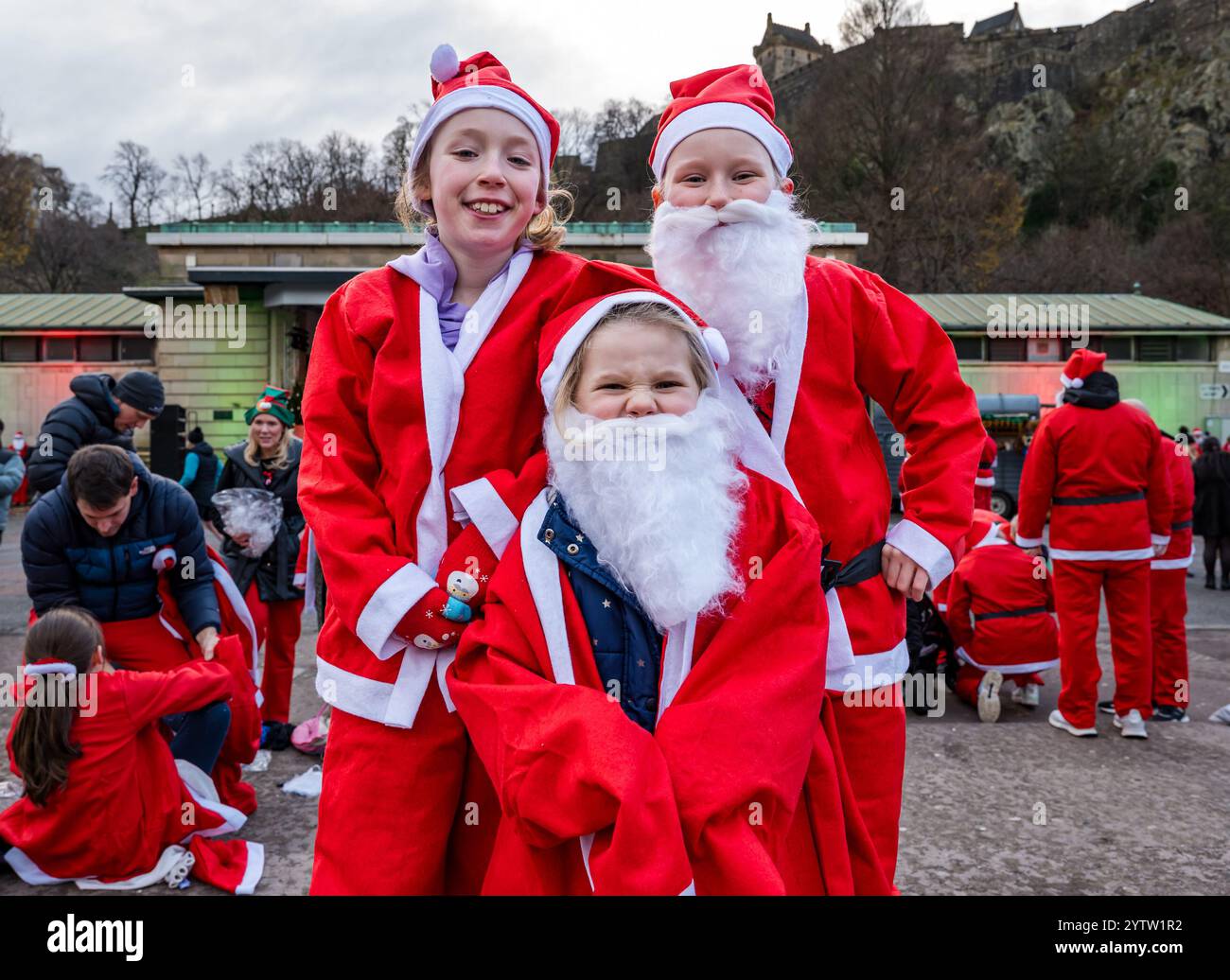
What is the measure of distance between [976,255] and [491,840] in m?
37.9

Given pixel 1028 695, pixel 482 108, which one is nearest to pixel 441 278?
pixel 482 108

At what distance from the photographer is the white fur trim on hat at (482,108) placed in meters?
2.20

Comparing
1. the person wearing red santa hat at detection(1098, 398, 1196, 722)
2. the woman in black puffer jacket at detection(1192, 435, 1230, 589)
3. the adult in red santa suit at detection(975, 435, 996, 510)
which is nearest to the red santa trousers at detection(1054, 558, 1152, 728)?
the person wearing red santa hat at detection(1098, 398, 1196, 722)

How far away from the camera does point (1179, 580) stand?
583 cm

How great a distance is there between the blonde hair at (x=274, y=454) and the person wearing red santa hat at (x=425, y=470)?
3500 millimetres

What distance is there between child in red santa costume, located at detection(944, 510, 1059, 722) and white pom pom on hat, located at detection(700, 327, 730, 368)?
4.07 meters

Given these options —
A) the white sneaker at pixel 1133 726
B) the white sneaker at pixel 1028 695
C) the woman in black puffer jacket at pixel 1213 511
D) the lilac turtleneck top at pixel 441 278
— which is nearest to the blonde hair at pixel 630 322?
the lilac turtleneck top at pixel 441 278

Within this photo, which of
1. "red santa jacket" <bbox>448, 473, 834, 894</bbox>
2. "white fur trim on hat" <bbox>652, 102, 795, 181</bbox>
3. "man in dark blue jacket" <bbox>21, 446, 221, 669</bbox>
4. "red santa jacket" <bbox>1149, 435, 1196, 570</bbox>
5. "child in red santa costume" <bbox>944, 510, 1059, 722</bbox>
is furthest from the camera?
"red santa jacket" <bbox>1149, 435, 1196, 570</bbox>

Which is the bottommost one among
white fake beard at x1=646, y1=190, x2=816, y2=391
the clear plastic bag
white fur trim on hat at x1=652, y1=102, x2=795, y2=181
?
the clear plastic bag

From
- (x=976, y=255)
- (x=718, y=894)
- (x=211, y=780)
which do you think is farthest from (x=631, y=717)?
(x=976, y=255)

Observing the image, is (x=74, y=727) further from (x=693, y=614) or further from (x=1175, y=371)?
(x=1175, y=371)

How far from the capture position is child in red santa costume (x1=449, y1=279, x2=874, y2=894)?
1.71m

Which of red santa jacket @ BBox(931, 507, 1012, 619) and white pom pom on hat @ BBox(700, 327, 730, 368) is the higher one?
white pom pom on hat @ BBox(700, 327, 730, 368)

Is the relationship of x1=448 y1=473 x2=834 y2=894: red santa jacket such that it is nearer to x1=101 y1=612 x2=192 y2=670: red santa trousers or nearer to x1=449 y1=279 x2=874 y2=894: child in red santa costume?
x1=449 y1=279 x2=874 y2=894: child in red santa costume
